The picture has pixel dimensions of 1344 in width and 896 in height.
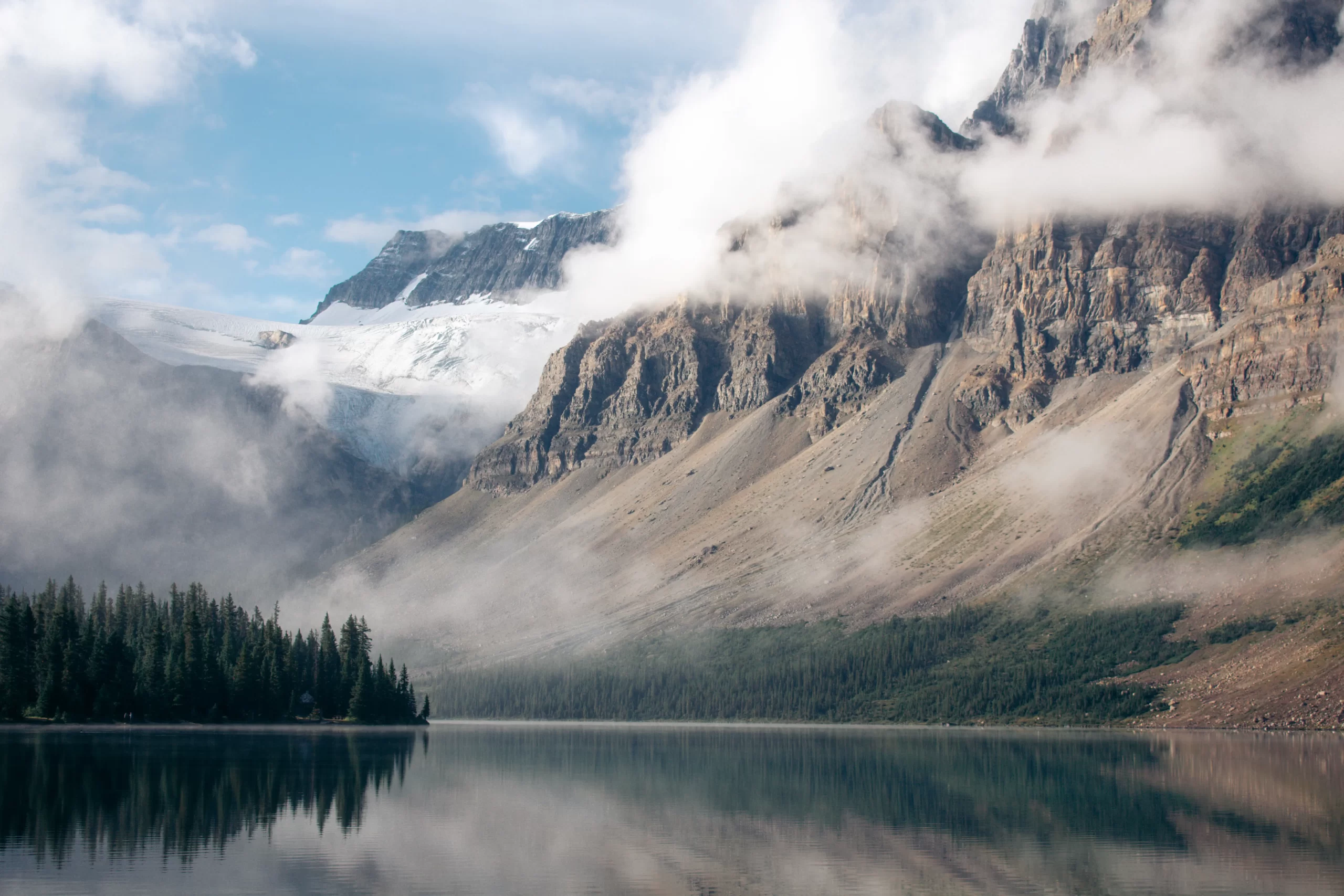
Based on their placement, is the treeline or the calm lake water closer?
the calm lake water

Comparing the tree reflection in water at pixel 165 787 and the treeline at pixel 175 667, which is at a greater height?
the treeline at pixel 175 667

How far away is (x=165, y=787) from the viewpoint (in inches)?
3307

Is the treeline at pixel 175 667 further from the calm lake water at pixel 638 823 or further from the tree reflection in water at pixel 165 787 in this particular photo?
the calm lake water at pixel 638 823

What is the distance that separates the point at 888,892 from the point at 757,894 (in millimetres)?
5717

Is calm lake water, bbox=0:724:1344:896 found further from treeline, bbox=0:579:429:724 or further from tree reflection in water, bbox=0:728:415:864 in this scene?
treeline, bbox=0:579:429:724

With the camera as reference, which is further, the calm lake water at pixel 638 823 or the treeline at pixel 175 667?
the treeline at pixel 175 667

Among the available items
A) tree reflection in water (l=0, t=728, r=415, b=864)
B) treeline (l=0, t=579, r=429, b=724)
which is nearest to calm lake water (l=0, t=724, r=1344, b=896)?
tree reflection in water (l=0, t=728, r=415, b=864)

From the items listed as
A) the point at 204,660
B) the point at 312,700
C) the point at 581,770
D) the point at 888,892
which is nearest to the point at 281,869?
the point at 888,892

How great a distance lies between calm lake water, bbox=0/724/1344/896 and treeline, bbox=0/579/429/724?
6520 millimetres

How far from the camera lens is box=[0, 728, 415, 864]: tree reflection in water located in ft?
214

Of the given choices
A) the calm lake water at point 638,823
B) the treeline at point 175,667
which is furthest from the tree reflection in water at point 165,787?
the treeline at point 175,667

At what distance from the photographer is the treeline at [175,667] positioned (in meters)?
133

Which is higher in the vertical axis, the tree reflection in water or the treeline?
the treeline

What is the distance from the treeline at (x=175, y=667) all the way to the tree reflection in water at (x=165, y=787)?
20.9ft
